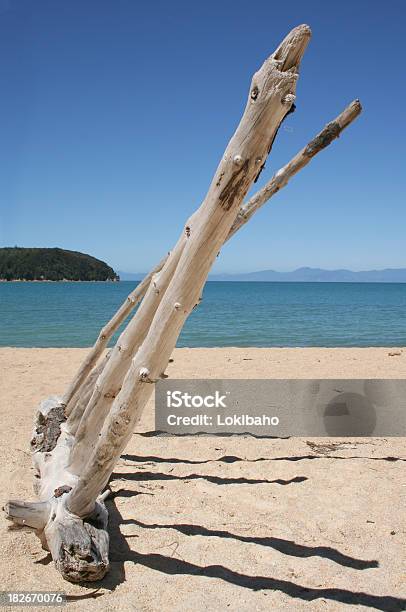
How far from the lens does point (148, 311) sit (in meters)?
2.75

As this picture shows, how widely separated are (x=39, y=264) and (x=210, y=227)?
4526 inches

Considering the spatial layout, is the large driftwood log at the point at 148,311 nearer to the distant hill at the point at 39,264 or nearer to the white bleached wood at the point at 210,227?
the white bleached wood at the point at 210,227

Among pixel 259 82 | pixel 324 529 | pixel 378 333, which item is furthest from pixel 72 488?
pixel 378 333

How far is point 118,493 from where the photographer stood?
418cm

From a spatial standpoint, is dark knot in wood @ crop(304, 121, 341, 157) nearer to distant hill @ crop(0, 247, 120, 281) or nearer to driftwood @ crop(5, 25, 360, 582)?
driftwood @ crop(5, 25, 360, 582)

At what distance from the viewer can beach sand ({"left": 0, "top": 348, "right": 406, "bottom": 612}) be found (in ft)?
9.26

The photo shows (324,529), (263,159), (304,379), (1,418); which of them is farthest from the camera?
(304,379)

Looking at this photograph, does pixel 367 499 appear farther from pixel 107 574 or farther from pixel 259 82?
pixel 259 82

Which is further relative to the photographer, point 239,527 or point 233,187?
point 239,527

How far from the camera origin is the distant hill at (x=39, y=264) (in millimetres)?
111062

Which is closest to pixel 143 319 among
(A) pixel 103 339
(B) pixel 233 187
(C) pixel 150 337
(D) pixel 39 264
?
(C) pixel 150 337

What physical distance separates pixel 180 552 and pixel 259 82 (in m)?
2.64

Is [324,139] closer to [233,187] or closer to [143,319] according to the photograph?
[233,187]

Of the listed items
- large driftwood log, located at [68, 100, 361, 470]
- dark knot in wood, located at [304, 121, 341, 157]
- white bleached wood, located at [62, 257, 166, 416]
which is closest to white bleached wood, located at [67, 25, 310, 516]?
large driftwood log, located at [68, 100, 361, 470]
